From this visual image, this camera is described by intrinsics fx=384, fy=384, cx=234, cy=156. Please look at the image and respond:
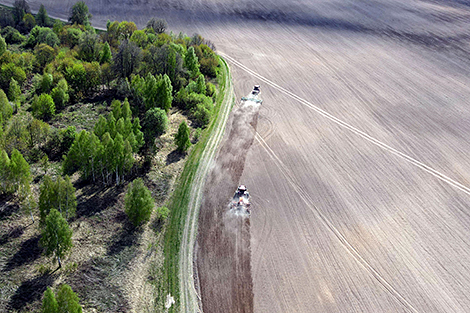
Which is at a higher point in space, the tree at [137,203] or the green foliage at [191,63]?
the green foliage at [191,63]

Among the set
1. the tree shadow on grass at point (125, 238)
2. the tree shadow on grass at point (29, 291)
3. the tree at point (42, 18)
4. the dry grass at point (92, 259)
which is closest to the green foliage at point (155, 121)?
the dry grass at point (92, 259)

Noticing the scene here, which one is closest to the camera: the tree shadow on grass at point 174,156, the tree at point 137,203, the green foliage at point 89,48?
the tree at point 137,203

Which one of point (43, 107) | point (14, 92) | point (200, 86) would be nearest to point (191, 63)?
point (200, 86)

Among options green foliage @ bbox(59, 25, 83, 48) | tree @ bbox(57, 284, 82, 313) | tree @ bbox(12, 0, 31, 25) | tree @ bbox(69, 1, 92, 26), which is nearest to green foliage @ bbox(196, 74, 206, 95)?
green foliage @ bbox(59, 25, 83, 48)

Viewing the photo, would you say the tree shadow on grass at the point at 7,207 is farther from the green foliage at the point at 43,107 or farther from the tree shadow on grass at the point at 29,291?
the green foliage at the point at 43,107

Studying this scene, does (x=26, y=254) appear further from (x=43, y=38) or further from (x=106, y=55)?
(x=43, y=38)

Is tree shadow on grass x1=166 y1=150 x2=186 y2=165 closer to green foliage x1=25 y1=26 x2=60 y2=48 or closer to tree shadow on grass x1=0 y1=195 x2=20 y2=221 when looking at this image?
tree shadow on grass x1=0 y1=195 x2=20 y2=221

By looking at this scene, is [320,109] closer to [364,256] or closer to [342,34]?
[364,256]
